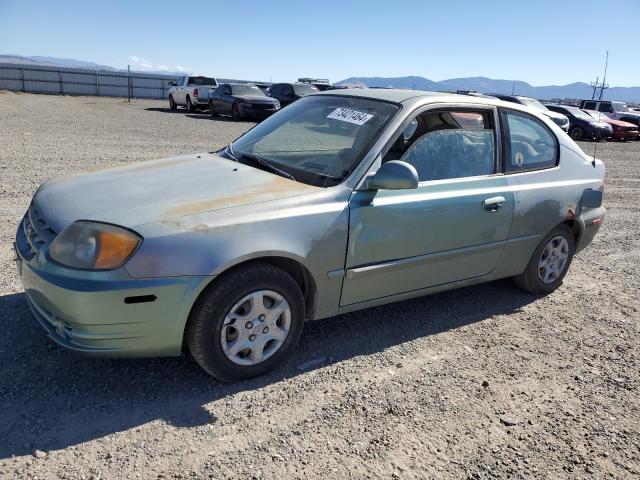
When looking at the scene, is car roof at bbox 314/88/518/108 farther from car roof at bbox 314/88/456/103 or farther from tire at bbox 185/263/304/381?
tire at bbox 185/263/304/381

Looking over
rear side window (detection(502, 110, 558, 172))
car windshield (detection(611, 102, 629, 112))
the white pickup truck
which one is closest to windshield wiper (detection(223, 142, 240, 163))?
rear side window (detection(502, 110, 558, 172))

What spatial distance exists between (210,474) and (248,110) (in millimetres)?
19754

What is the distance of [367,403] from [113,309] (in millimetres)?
1438

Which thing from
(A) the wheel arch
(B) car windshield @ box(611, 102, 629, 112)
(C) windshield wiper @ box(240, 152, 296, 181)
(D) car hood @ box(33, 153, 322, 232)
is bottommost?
(A) the wheel arch

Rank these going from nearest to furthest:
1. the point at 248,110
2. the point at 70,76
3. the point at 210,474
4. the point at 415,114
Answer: the point at 210,474 < the point at 415,114 < the point at 248,110 < the point at 70,76

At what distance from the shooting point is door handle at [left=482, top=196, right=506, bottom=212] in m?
3.77

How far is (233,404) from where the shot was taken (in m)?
2.84

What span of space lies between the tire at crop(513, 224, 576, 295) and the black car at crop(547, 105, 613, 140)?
1885 centimetres

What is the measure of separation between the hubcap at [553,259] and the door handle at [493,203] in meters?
0.86

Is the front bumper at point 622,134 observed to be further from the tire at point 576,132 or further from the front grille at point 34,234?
the front grille at point 34,234

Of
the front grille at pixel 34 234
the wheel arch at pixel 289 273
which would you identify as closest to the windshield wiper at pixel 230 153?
the wheel arch at pixel 289 273

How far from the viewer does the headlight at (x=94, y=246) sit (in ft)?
8.36

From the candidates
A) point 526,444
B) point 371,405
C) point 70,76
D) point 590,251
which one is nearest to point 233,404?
point 371,405

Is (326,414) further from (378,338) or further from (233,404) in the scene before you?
(378,338)
